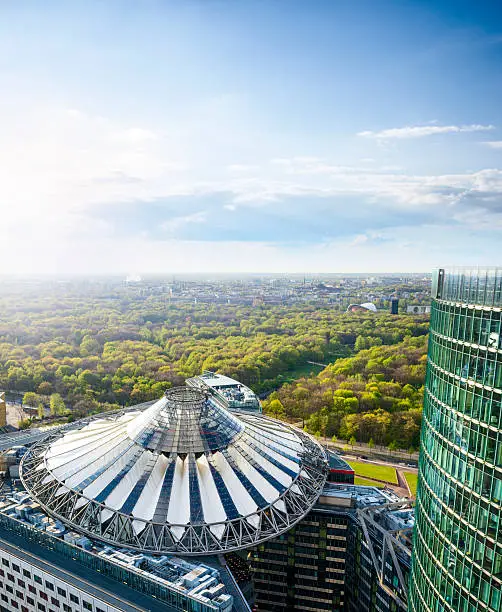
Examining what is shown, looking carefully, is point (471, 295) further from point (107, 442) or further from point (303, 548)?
point (107, 442)

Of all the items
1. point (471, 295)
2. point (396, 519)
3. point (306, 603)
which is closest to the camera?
point (471, 295)

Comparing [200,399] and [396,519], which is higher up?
[200,399]

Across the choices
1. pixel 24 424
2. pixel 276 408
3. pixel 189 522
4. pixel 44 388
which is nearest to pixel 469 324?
pixel 189 522

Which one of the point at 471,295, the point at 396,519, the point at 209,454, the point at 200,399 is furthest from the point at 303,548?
the point at 471,295

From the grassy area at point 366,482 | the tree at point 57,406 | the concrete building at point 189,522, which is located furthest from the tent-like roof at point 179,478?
the tree at point 57,406

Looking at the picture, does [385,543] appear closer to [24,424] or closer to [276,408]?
[276,408]

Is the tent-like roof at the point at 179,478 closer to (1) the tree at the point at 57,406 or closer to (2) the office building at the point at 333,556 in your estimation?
(2) the office building at the point at 333,556

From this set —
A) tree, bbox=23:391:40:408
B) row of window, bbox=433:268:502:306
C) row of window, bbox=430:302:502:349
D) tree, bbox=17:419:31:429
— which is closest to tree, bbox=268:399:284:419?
tree, bbox=17:419:31:429
